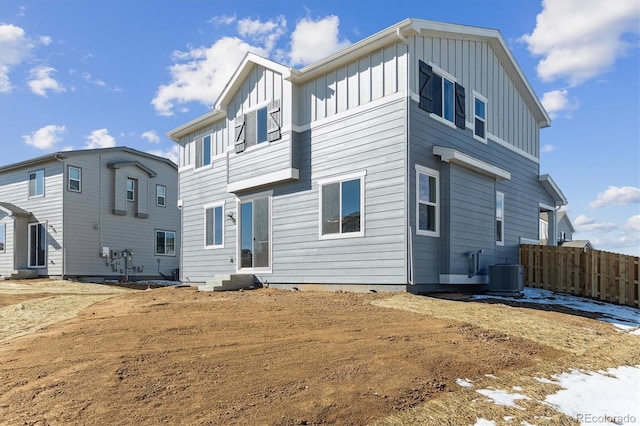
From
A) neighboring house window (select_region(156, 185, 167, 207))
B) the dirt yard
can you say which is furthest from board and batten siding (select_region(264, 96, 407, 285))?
neighboring house window (select_region(156, 185, 167, 207))

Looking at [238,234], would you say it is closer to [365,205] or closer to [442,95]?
[365,205]

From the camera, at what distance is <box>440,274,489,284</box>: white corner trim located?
11055mm

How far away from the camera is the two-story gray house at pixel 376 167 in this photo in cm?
1057

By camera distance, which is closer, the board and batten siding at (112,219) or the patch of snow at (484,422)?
the patch of snow at (484,422)

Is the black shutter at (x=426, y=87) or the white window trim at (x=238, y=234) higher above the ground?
the black shutter at (x=426, y=87)

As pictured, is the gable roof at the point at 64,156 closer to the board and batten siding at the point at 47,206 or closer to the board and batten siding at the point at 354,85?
the board and batten siding at the point at 47,206

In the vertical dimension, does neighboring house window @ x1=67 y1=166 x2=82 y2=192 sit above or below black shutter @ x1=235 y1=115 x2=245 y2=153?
below

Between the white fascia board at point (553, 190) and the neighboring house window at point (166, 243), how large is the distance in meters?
18.9

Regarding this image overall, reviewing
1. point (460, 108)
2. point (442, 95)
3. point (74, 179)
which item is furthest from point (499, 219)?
point (74, 179)

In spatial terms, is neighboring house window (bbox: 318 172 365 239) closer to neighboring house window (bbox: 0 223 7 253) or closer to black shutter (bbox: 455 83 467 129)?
black shutter (bbox: 455 83 467 129)

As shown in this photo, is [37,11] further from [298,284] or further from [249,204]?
[298,284]

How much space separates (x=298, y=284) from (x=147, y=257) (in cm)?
1473

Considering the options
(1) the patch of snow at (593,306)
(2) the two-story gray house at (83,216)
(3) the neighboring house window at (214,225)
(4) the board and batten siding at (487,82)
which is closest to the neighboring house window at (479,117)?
(4) the board and batten siding at (487,82)

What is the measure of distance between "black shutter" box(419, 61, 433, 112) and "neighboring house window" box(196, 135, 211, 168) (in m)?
8.35
